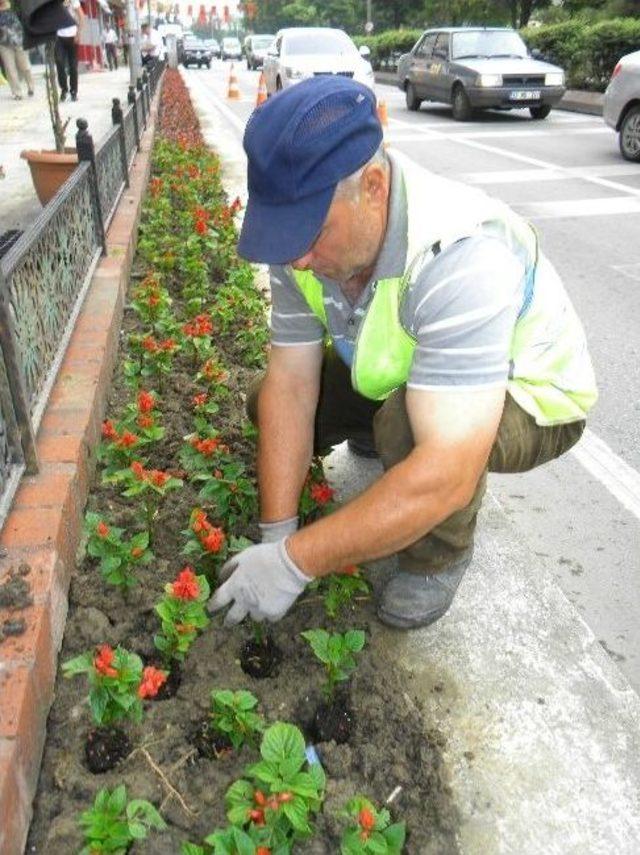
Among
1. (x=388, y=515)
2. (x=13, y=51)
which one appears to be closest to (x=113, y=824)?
(x=388, y=515)

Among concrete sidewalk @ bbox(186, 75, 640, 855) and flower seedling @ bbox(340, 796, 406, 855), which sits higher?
flower seedling @ bbox(340, 796, 406, 855)

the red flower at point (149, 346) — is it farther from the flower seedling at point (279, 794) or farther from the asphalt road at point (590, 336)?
the flower seedling at point (279, 794)

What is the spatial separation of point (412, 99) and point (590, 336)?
555 inches

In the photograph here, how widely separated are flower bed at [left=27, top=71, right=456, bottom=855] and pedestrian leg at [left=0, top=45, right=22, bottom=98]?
42.4ft

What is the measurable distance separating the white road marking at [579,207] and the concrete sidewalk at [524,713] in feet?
18.8

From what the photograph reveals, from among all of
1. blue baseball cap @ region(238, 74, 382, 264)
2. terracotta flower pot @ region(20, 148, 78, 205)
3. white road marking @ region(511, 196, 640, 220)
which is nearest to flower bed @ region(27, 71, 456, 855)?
blue baseball cap @ region(238, 74, 382, 264)

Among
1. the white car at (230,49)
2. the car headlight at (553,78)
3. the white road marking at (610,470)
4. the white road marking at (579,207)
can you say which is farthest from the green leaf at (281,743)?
the white car at (230,49)

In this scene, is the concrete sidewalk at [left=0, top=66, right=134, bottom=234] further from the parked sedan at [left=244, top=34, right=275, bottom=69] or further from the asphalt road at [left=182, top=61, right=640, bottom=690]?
the parked sedan at [left=244, top=34, right=275, bottom=69]

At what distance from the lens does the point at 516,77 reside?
45.9 feet

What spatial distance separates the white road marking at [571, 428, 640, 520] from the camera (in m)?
3.16

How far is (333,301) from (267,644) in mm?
1015

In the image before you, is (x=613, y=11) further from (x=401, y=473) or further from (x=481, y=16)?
(x=401, y=473)

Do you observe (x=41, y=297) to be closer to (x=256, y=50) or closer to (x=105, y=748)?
(x=105, y=748)

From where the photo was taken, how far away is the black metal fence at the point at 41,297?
2.28 meters
